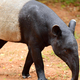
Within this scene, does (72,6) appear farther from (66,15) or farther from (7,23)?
(7,23)

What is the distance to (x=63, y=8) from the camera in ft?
35.8

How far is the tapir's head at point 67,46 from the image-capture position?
3092mm

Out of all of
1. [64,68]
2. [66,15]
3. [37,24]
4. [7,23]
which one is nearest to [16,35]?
[7,23]

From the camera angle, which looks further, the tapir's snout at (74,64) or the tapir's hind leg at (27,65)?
the tapir's hind leg at (27,65)

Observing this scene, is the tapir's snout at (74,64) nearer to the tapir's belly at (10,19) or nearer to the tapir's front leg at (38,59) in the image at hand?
the tapir's front leg at (38,59)

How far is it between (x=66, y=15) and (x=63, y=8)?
0.72 metres

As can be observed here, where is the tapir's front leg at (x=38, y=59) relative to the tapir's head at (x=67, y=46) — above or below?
below

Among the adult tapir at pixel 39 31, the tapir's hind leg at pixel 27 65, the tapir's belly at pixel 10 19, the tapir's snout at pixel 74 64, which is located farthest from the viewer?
the tapir's hind leg at pixel 27 65

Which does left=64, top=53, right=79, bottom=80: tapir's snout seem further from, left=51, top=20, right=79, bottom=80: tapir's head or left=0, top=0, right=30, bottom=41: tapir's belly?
left=0, top=0, right=30, bottom=41: tapir's belly

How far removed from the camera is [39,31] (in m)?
3.48

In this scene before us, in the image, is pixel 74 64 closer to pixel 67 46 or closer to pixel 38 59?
pixel 67 46

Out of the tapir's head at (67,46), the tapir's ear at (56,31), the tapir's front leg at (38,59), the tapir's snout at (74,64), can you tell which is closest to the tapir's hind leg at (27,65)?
the tapir's front leg at (38,59)

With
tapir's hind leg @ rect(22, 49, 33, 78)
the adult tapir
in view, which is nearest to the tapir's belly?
the adult tapir

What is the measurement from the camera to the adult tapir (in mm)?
3170
